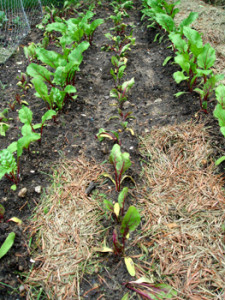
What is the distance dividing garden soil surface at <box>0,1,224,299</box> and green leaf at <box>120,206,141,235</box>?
0.38 meters

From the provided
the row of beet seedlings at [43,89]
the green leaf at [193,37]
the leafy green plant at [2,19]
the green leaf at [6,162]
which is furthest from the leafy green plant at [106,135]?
the leafy green plant at [2,19]

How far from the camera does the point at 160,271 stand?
1521mm

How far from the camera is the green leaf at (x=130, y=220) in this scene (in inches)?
58.7

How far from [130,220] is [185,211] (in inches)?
19.9

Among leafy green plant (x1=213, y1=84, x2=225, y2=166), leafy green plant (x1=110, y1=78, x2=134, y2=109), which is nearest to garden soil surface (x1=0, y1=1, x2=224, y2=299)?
leafy green plant (x1=110, y1=78, x2=134, y2=109)

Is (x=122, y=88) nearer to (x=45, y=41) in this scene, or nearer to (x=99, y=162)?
(x=99, y=162)

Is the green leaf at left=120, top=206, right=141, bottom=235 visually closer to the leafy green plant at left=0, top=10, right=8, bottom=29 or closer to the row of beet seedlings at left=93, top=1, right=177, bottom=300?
the row of beet seedlings at left=93, top=1, right=177, bottom=300

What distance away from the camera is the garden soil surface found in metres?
1.71

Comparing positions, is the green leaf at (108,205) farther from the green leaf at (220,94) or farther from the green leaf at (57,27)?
the green leaf at (57,27)

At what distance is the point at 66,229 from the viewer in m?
1.74

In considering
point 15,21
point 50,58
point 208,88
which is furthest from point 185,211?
Answer: point 15,21

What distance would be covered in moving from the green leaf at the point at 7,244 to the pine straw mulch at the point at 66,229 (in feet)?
0.58

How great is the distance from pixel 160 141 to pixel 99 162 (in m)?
0.61

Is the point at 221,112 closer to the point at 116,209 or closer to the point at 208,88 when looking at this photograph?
the point at 208,88
